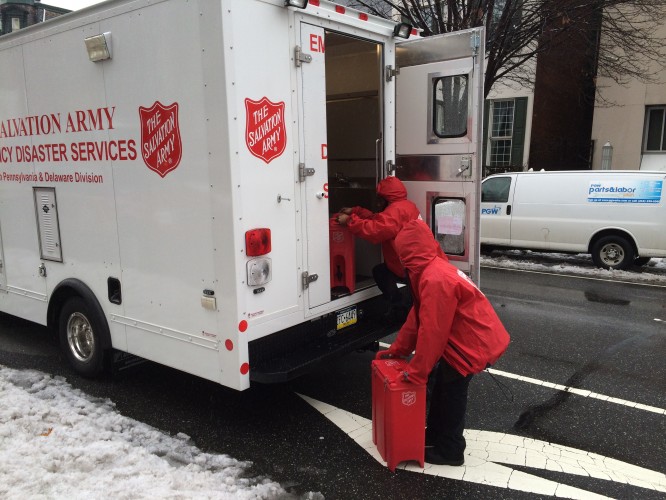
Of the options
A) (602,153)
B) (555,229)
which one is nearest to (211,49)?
(555,229)

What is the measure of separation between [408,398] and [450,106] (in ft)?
8.75

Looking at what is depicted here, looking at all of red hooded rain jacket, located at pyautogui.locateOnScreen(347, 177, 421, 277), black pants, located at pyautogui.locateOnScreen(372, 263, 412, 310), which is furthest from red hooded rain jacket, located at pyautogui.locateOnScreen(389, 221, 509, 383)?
black pants, located at pyautogui.locateOnScreen(372, 263, 412, 310)

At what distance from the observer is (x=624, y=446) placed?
3883mm

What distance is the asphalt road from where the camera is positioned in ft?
11.3

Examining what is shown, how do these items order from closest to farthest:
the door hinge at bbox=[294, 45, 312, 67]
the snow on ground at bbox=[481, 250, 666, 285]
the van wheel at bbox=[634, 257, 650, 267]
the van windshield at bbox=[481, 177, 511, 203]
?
1. the door hinge at bbox=[294, 45, 312, 67]
2. the snow on ground at bbox=[481, 250, 666, 285]
3. the van wheel at bbox=[634, 257, 650, 267]
4. the van windshield at bbox=[481, 177, 511, 203]

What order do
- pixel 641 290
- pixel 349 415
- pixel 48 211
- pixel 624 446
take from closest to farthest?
pixel 624 446 < pixel 349 415 < pixel 48 211 < pixel 641 290

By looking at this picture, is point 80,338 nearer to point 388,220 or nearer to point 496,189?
point 388,220

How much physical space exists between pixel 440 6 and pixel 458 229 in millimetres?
8595

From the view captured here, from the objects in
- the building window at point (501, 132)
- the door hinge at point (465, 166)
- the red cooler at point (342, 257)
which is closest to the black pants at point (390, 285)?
the red cooler at point (342, 257)

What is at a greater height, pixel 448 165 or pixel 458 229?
pixel 448 165

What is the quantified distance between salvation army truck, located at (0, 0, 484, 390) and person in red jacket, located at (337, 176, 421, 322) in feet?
0.46

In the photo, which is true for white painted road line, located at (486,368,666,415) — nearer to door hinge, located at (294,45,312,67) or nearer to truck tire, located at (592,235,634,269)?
door hinge, located at (294,45,312,67)

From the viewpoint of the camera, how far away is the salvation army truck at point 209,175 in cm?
351

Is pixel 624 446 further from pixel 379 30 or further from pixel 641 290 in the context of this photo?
pixel 641 290
